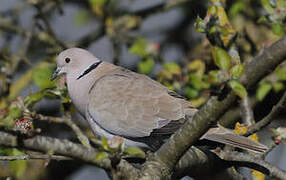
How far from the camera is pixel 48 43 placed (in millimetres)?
4062

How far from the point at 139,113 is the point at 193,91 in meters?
0.74

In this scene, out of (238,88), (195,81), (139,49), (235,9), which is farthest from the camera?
(235,9)

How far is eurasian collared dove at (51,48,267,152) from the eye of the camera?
2.63 m

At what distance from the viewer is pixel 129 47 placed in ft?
13.0

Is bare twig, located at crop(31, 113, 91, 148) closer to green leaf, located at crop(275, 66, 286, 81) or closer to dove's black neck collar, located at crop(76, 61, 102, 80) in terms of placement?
dove's black neck collar, located at crop(76, 61, 102, 80)

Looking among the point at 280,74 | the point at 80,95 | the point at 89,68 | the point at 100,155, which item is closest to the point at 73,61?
the point at 89,68

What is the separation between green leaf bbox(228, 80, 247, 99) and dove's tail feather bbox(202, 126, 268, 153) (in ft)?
2.63

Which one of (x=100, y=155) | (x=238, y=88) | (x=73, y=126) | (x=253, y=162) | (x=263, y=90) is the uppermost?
(x=238, y=88)

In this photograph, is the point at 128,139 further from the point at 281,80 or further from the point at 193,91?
the point at 281,80

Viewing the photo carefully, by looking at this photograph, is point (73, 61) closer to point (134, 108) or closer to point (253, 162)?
point (134, 108)

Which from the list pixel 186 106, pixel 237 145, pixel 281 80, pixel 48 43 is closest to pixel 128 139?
pixel 186 106

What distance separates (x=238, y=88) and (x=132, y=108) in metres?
1.15

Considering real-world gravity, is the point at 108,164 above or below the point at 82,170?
above

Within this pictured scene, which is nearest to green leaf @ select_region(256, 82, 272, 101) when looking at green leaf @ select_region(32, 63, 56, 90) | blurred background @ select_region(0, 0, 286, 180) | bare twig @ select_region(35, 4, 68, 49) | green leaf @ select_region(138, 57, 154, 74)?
blurred background @ select_region(0, 0, 286, 180)
